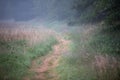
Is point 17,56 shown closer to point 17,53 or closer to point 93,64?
point 17,53

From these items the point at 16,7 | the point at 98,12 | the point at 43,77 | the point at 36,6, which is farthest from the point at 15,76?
the point at 16,7

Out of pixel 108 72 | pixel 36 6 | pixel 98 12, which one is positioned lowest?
pixel 108 72

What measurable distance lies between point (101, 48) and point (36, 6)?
168ft

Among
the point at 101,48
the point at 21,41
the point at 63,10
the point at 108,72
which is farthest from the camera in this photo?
the point at 63,10

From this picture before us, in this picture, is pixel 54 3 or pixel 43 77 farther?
pixel 54 3

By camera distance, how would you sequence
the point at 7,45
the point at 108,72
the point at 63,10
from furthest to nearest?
the point at 63,10
the point at 7,45
the point at 108,72

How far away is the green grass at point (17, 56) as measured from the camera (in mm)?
9039

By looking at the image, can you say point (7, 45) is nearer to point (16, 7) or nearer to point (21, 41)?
point (21, 41)

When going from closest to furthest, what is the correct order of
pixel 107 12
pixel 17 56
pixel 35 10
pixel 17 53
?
pixel 17 56 < pixel 17 53 < pixel 107 12 < pixel 35 10

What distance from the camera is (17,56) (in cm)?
1124

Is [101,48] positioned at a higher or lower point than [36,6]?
lower

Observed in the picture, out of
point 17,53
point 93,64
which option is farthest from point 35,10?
point 93,64

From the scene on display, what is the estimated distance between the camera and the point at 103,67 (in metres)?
8.23

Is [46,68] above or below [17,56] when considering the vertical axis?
below
